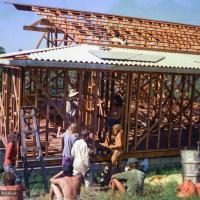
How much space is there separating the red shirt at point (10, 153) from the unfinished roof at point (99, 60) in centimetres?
188

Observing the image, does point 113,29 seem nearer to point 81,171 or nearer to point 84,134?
point 84,134

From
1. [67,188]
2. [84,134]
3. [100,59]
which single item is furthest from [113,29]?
[67,188]

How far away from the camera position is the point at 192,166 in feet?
36.2

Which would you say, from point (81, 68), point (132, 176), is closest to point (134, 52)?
point (81, 68)

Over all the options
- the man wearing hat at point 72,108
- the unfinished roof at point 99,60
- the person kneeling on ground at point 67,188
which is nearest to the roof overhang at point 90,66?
the unfinished roof at point 99,60

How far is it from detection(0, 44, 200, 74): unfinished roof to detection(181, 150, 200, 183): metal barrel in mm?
2609

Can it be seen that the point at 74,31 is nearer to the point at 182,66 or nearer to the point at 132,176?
the point at 182,66

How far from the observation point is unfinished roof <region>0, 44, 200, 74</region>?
34.7ft

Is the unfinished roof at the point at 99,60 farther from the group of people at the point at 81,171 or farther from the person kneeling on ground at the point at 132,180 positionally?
the person kneeling on ground at the point at 132,180

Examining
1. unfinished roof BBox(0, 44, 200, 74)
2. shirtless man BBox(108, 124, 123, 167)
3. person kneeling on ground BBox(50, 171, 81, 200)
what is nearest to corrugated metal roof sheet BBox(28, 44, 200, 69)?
unfinished roof BBox(0, 44, 200, 74)

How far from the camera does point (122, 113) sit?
12.5 meters

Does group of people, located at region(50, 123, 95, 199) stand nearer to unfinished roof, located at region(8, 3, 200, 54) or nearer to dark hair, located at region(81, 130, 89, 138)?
dark hair, located at region(81, 130, 89, 138)

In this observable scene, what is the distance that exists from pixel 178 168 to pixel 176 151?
0.76 metres

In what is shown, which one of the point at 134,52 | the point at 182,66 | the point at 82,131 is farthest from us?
the point at 134,52
